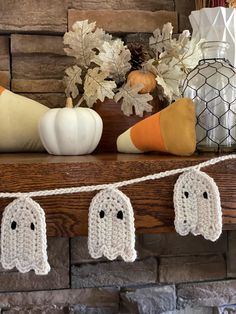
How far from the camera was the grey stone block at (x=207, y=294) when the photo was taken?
3.89ft

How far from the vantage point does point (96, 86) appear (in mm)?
1010

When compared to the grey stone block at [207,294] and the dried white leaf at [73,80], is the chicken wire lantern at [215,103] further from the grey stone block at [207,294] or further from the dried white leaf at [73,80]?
the grey stone block at [207,294]

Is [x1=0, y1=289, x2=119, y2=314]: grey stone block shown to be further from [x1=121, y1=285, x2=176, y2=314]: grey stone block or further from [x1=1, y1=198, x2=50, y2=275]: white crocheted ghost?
[x1=1, y1=198, x2=50, y2=275]: white crocheted ghost

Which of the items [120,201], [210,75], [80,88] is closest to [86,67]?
[80,88]

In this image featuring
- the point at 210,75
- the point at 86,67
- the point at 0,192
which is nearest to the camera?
the point at 0,192

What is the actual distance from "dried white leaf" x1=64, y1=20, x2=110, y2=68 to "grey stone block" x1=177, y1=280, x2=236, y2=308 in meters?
0.61

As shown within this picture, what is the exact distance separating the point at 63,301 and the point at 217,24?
73 cm

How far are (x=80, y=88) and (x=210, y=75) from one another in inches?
12.8

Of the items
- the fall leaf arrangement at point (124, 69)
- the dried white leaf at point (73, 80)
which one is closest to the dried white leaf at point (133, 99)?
the fall leaf arrangement at point (124, 69)

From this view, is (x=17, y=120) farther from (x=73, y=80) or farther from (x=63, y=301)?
(x=63, y=301)

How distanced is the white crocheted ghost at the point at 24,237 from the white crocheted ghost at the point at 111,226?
0.27 feet

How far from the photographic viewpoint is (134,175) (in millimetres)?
792

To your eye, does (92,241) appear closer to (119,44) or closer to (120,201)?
(120,201)

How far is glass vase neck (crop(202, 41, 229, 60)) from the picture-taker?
962 mm
